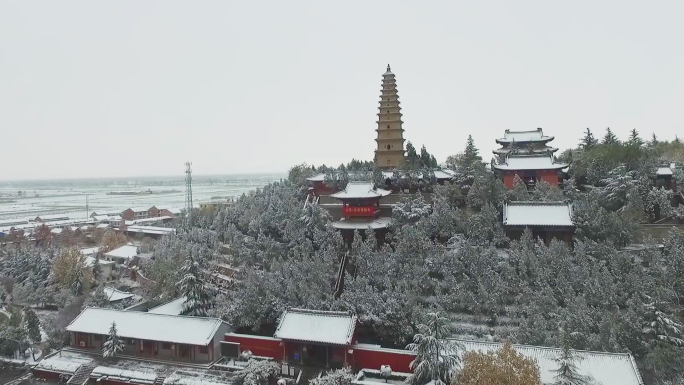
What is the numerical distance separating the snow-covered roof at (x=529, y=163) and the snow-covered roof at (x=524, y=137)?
4944mm

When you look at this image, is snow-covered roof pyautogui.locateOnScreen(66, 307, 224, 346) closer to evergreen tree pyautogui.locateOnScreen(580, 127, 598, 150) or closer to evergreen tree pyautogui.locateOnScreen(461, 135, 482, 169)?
evergreen tree pyautogui.locateOnScreen(461, 135, 482, 169)

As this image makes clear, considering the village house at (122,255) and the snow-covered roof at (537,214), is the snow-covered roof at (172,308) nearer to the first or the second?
the snow-covered roof at (537,214)

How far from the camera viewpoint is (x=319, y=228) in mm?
21719

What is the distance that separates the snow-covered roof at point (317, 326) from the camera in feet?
46.6

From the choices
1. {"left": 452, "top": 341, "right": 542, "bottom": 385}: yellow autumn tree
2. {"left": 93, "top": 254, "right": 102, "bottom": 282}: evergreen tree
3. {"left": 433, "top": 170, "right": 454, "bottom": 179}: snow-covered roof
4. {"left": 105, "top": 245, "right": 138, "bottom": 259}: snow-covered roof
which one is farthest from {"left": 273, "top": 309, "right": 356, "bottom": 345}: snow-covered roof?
Answer: {"left": 105, "top": 245, "right": 138, "bottom": 259}: snow-covered roof

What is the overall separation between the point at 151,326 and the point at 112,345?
1.46 m

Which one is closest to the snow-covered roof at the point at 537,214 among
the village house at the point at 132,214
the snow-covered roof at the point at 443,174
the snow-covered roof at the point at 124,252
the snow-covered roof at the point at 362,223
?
the snow-covered roof at the point at 362,223

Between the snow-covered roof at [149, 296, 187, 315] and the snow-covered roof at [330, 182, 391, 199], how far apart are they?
870 cm

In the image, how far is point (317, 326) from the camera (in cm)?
1470

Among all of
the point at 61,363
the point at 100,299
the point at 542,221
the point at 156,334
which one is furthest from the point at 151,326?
the point at 542,221

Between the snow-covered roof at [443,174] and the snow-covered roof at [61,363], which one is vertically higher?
the snow-covered roof at [443,174]

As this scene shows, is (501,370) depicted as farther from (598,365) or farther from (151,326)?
(151,326)

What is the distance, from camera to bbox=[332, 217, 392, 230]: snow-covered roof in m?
21.2

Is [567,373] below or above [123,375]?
above
